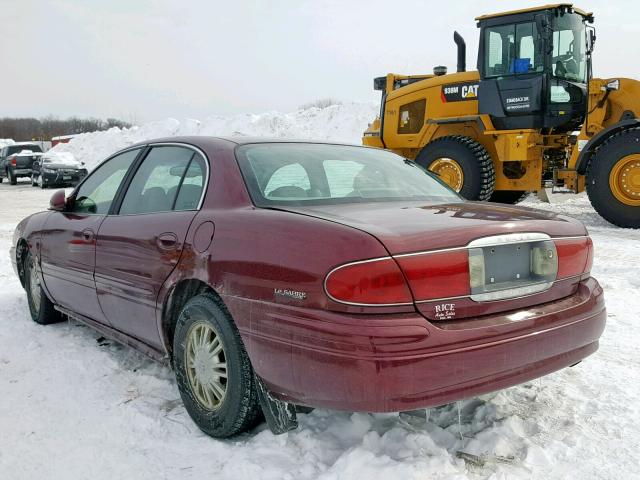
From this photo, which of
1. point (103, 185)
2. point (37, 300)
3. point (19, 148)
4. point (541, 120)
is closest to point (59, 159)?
point (19, 148)

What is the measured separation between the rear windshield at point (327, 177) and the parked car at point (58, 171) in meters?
20.6

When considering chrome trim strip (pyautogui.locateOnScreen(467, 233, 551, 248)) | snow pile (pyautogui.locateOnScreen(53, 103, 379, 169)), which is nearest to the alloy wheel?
chrome trim strip (pyautogui.locateOnScreen(467, 233, 551, 248))

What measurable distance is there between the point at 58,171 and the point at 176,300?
20.9 m

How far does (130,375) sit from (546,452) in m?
2.33

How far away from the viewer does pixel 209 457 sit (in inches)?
99.1

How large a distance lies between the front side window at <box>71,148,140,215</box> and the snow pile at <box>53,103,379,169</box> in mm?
24940

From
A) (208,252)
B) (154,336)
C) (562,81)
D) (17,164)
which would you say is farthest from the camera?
(17,164)

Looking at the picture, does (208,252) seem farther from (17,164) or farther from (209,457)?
(17,164)

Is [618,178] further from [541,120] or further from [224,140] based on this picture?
[224,140]

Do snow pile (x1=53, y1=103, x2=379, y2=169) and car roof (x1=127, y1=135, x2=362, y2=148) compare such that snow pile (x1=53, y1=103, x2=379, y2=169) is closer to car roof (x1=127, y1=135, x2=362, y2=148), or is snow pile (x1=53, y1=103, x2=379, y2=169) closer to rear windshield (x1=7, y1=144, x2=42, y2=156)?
rear windshield (x1=7, y1=144, x2=42, y2=156)

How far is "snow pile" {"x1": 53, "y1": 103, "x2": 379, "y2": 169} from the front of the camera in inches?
1225

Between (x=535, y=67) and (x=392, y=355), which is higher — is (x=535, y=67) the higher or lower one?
the higher one

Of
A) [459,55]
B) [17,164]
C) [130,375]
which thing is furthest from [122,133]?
[130,375]

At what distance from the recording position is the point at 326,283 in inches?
84.2
